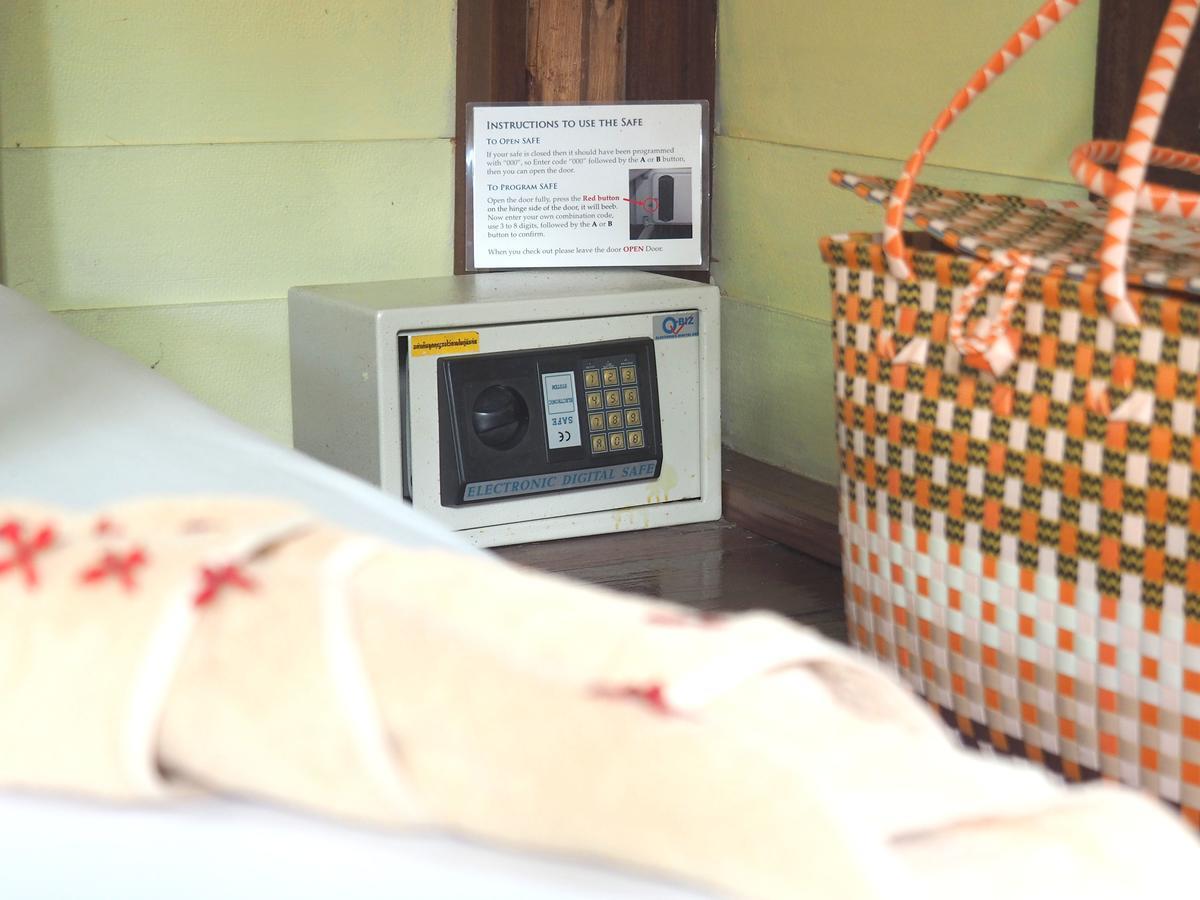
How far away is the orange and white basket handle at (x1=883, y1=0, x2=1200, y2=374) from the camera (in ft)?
2.47

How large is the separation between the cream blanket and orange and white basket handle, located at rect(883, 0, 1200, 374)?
46 centimetres

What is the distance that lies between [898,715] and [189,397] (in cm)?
55

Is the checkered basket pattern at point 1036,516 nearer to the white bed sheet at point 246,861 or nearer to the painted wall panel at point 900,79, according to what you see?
the painted wall panel at point 900,79

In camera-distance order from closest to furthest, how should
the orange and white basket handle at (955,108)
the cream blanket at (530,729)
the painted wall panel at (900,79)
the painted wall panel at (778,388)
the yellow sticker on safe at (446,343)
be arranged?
the cream blanket at (530,729)
the orange and white basket handle at (955,108)
the painted wall panel at (900,79)
the yellow sticker on safe at (446,343)
the painted wall panel at (778,388)

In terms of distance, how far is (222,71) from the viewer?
62.6 inches

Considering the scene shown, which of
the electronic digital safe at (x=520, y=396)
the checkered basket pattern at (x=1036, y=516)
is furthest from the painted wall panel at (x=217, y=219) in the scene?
the checkered basket pattern at (x=1036, y=516)

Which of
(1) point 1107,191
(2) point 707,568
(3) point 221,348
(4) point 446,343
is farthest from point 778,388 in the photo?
(1) point 1107,191

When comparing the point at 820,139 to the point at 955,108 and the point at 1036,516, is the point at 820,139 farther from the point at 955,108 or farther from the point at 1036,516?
the point at 1036,516

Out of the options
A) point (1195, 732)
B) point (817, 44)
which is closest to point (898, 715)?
point (1195, 732)

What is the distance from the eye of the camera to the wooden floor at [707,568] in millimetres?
1374

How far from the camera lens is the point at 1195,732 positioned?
0.77m

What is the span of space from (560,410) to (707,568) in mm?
236

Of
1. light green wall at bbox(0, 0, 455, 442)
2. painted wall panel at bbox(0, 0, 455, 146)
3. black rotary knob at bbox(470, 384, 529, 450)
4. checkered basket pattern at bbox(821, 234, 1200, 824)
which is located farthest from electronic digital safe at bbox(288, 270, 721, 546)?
checkered basket pattern at bbox(821, 234, 1200, 824)

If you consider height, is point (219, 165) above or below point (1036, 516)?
above
